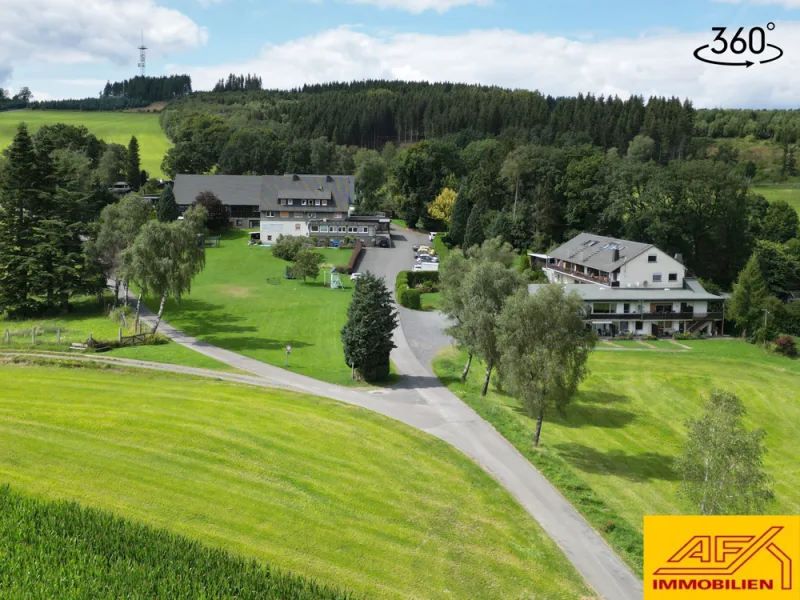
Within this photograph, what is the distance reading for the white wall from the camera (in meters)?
63.8

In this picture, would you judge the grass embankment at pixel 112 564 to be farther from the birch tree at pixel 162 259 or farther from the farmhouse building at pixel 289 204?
the farmhouse building at pixel 289 204

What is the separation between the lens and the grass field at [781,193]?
10356 centimetres

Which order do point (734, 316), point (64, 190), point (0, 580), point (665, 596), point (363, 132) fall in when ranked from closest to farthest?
point (665, 596) → point (0, 580) → point (64, 190) → point (734, 316) → point (363, 132)

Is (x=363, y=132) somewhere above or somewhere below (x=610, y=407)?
above

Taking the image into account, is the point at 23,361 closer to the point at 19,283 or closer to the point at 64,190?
the point at 19,283

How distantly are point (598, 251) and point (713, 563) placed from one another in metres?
56.2

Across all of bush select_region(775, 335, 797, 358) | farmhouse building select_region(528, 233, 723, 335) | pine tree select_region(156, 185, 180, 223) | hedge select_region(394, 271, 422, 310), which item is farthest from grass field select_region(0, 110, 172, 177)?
bush select_region(775, 335, 797, 358)

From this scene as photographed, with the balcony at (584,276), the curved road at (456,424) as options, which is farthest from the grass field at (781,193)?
the curved road at (456,424)

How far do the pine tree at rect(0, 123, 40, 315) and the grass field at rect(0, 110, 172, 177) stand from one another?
80642 mm

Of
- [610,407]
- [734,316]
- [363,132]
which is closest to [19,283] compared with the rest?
[610,407]

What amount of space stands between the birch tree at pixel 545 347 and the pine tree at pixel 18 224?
39.1 m

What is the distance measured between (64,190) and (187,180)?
4404 cm

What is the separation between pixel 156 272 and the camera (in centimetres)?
4694

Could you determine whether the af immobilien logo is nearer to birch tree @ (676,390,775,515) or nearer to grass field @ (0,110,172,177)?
birch tree @ (676,390,775,515)
